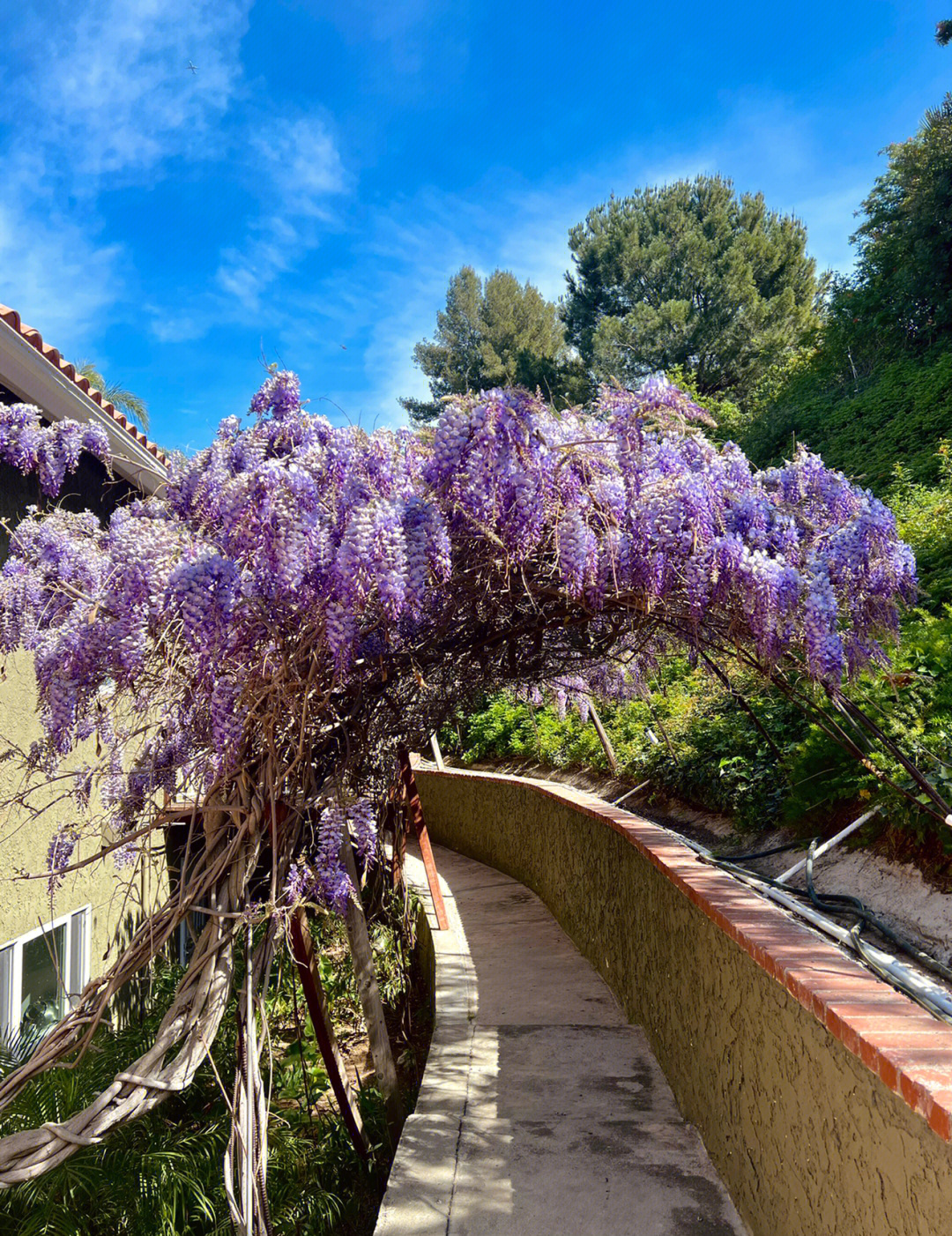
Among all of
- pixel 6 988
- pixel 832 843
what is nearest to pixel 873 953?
pixel 832 843

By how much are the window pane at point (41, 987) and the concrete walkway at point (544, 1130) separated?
2.30 m

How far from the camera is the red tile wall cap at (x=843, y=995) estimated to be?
5.52ft

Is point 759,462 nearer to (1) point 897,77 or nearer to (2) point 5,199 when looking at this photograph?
(1) point 897,77

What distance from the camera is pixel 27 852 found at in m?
5.12

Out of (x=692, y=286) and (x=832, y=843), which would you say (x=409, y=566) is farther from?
(x=692, y=286)

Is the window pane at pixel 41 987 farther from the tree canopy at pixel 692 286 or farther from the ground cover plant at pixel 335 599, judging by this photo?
the tree canopy at pixel 692 286

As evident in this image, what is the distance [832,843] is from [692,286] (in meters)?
22.3

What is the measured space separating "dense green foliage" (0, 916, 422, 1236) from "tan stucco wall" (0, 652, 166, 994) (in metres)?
0.71

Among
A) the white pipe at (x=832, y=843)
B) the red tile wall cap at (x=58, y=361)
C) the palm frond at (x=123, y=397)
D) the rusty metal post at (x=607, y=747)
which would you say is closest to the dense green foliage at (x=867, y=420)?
the rusty metal post at (x=607, y=747)

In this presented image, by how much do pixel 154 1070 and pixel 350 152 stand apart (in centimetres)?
911

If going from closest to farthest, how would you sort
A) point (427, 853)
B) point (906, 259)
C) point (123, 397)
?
point (427, 853) < point (906, 259) < point (123, 397)

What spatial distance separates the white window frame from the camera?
→ 480cm

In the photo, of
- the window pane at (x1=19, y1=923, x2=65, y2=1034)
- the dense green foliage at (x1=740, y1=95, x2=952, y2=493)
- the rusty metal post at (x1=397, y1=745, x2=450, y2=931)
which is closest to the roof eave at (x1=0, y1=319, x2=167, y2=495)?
the window pane at (x1=19, y1=923, x2=65, y2=1034)

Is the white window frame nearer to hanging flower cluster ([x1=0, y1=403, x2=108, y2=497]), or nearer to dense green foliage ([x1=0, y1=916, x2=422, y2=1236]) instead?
dense green foliage ([x1=0, y1=916, x2=422, y2=1236])
